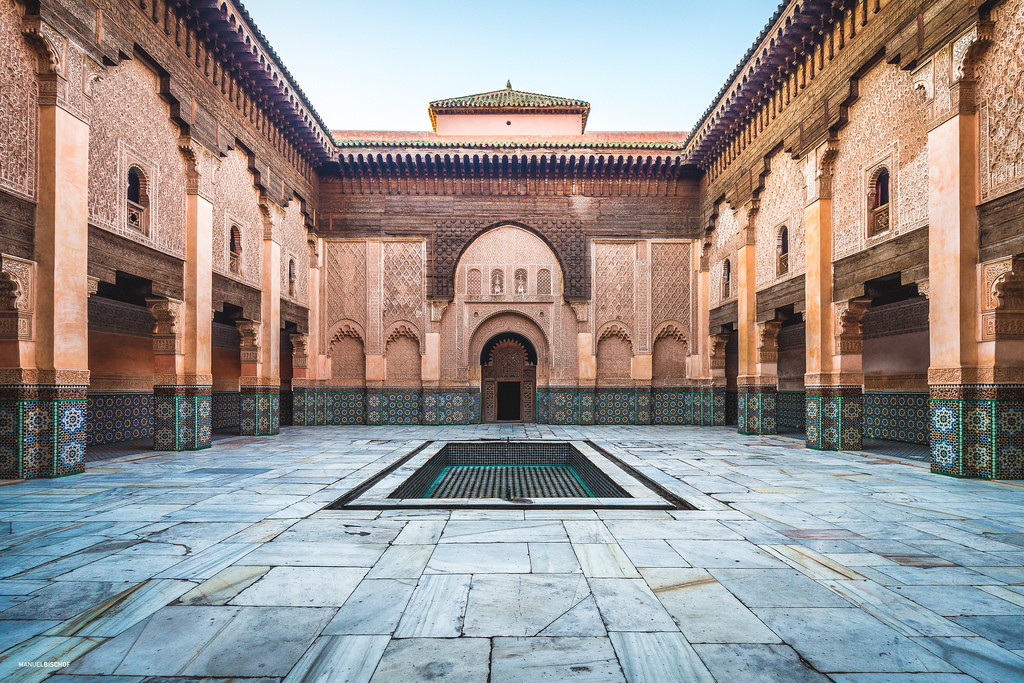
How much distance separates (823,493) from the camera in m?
4.41

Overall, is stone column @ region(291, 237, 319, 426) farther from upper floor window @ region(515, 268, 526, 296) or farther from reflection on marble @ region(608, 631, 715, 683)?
reflection on marble @ region(608, 631, 715, 683)

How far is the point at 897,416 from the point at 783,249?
3.18m

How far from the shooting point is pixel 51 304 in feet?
16.8

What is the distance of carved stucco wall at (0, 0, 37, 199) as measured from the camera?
4.81 meters

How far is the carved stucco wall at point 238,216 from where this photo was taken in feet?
27.0

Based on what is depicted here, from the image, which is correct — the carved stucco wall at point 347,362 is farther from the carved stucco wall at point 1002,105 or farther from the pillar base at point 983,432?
the carved stucco wall at point 1002,105

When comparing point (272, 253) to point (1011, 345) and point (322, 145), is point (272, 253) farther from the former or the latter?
point (1011, 345)

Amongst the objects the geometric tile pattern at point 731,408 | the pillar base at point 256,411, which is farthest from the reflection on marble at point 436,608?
the geometric tile pattern at point 731,408

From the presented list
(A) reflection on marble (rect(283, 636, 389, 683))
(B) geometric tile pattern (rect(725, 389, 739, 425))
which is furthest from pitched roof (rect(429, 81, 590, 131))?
(A) reflection on marble (rect(283, 636, 389, 683))

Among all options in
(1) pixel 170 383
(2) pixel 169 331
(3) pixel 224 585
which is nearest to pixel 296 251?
(2) pixel 169 331

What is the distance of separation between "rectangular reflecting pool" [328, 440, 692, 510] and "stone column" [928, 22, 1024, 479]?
3110mm

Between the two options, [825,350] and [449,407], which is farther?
[449,407]

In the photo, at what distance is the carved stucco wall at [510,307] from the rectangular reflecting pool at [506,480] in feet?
12.5

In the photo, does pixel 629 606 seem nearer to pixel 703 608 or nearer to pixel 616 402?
pixel 703 608
